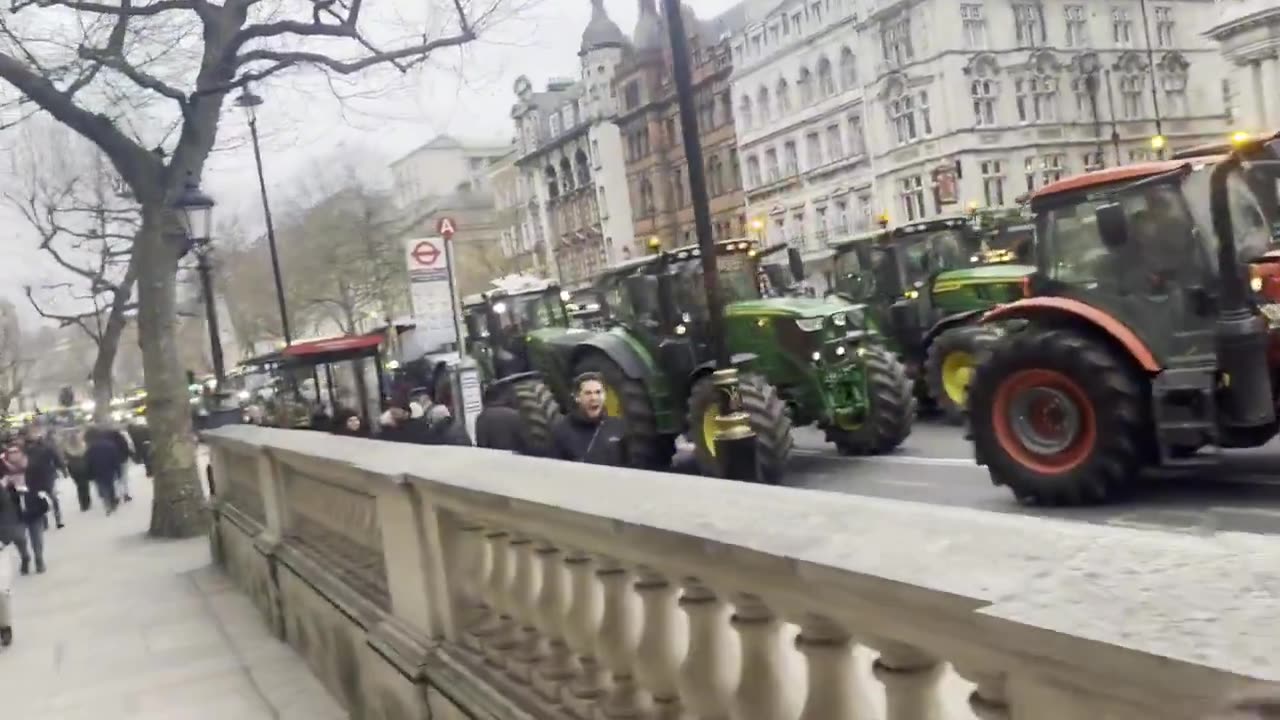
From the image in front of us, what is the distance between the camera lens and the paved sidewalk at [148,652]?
6.74 m

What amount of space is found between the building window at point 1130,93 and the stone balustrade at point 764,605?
16.8m

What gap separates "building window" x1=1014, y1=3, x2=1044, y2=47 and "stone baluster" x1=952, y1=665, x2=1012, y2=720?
61.3 feet

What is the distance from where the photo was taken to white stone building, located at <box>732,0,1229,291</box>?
1833cm

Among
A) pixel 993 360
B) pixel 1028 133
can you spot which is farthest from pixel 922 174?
pixel 993 360

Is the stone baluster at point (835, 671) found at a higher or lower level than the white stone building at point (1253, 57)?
lower

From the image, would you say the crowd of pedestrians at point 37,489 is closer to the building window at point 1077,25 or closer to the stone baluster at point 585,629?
the stone baluster at point 585,629

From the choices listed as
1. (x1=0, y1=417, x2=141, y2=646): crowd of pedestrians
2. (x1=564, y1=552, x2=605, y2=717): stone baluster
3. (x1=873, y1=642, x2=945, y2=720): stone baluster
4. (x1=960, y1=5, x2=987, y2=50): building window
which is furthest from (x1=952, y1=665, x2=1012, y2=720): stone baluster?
(x1=960, y1=5, x2=987, y2=50): building window

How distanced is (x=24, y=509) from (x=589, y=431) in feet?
35.9

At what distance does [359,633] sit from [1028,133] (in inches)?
601

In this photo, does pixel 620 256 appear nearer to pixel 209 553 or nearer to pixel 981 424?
pixel 209 553

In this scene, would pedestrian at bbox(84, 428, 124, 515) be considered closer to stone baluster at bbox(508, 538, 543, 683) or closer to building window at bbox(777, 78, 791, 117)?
Answer: building window at bbox(777, 78, 791, 117)

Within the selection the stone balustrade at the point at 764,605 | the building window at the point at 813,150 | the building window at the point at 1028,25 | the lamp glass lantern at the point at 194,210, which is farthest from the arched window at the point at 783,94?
the stone balustrade at the point at 764,605

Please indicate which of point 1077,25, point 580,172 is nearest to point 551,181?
point 580,172

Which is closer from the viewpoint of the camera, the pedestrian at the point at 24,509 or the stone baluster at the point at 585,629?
the stone baluster at the point at 585,629
